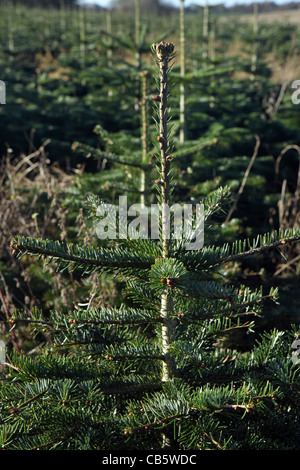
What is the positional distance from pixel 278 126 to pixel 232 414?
19.2 feet

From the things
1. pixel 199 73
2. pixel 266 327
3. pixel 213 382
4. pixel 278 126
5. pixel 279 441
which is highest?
pixel 199 73

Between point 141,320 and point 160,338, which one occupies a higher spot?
point 141,320

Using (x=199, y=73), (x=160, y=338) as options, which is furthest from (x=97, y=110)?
(x=160, y=338)

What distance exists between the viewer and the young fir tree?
4.14ft

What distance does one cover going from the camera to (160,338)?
1593 mm

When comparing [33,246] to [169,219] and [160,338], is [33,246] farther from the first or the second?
[160,338]

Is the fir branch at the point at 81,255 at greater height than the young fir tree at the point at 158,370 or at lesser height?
greater

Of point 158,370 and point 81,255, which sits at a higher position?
point 81,255

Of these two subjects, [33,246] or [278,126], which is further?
[278,126]

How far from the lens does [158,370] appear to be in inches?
62.1

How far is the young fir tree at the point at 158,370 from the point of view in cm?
126

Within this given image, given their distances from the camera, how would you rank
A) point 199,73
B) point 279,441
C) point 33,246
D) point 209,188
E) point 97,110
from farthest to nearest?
point 97,110 < point 199,73 < point 209,188 < point 279,441 < point 33,246

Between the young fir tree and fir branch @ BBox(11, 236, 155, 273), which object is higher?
fir branch @ BBox(11, 236, 155, 273)

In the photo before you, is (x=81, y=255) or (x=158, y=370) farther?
(x=158, y=370)
